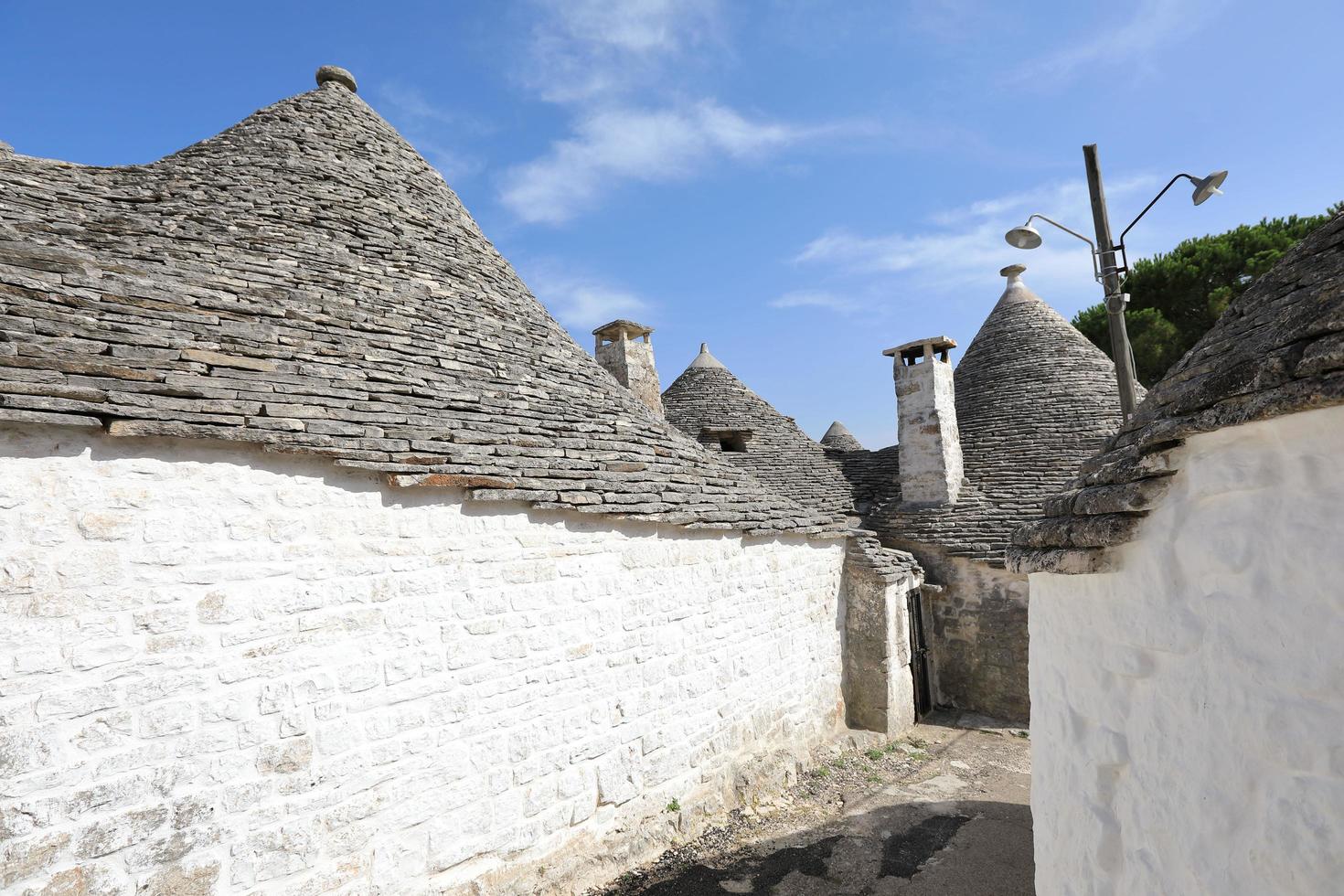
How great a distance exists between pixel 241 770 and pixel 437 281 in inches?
171

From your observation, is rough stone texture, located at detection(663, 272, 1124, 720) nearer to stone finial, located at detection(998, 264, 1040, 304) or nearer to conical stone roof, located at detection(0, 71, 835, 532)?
stone finial, located at detection(998, 264, 1040, 304)

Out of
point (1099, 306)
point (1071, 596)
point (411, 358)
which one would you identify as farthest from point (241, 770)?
point (1099, 306)

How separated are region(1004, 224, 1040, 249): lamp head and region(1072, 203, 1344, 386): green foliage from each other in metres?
11.6

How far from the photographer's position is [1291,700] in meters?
1.71

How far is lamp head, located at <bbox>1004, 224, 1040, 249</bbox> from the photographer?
634 cm

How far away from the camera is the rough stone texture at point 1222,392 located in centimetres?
172

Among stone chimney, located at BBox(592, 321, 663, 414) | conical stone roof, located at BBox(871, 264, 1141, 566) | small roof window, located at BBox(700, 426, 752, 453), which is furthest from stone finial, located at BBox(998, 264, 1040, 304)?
stone chimney, located at BBox(592, 321, 663, 414)

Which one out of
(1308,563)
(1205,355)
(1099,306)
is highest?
(1099,306)

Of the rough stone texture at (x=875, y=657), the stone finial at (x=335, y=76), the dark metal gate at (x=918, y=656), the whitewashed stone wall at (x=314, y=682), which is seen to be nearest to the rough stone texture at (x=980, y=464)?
the dark metal gate at (x=918, y=656)

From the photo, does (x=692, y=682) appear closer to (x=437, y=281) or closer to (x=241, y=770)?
(x=241, y=770)

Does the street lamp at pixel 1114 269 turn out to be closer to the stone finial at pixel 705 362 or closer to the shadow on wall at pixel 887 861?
the shadow on wall at pixel 887 861

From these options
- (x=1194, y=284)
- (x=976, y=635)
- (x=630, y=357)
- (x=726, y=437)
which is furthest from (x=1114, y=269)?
(x=1194, y=284)

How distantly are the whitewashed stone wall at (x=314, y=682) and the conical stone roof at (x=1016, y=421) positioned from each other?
616 cm

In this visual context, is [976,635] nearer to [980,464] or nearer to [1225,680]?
[980,464]
